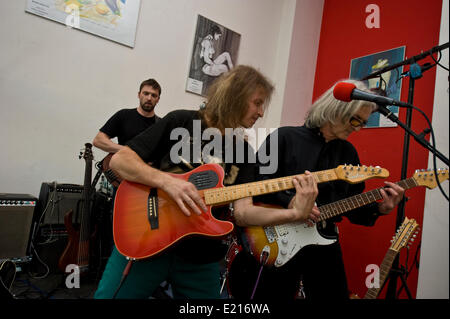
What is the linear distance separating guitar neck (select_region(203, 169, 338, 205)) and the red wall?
1457 millimetres

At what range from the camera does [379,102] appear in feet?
3.37

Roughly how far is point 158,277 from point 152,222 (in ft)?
0.74

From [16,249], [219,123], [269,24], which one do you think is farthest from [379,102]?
[269,24]

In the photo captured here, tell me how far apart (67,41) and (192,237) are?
2.66 m

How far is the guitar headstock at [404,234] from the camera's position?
1762mm

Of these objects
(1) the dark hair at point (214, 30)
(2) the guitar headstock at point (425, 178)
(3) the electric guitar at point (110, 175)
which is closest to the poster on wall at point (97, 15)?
(1) the dark hair at point (214, 30)

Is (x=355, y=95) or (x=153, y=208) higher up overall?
(x=355, y=95)

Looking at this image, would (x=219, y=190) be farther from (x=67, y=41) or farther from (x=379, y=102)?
(x=67, y=41)

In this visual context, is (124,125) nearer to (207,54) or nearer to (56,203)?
(56,203)

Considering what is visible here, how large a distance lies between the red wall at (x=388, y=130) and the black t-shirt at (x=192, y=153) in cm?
190

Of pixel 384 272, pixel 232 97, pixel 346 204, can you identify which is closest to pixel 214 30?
pixel 232 97

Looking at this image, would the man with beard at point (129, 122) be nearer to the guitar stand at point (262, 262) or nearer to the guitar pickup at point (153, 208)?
the guitar pickup at point (153, 208)

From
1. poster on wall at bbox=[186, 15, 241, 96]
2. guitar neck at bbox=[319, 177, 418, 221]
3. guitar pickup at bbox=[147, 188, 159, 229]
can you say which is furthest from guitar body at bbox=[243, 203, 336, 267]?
poster on wall at bbox=[186, 15, 241, 96]

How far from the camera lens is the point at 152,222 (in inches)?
44.1
